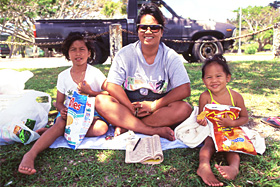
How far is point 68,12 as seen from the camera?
21.7m

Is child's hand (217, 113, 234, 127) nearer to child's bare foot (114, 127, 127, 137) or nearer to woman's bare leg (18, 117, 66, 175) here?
child's bare foot (114, 127, 127, 137)

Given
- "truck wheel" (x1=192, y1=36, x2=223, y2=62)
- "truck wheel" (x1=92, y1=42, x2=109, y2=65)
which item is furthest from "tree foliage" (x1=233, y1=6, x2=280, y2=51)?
"truck wheel" (x1=92, y1=42, x2=109, y2=65)

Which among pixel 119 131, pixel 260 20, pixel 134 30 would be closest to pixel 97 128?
pixel 119 131

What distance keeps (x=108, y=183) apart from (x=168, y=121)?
1.01 metres

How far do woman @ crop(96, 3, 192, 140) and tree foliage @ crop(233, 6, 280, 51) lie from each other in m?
34.3

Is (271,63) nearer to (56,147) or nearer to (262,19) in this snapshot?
(56,147)

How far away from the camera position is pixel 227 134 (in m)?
2.00

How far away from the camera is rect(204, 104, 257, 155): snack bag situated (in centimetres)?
188

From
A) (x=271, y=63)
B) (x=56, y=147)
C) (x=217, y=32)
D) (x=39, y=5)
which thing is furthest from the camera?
(x=39, y=5)

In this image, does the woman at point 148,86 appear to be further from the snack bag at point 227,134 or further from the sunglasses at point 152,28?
the snack bag at point 227,134

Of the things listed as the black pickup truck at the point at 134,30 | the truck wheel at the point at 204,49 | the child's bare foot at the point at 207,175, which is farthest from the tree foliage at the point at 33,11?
the child's bare foot at the point at 207,175

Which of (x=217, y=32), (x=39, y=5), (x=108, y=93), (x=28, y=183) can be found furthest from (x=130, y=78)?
(x=39, y=5)

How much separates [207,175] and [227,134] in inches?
20.2

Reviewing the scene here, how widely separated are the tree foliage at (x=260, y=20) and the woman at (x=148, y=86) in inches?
1350
